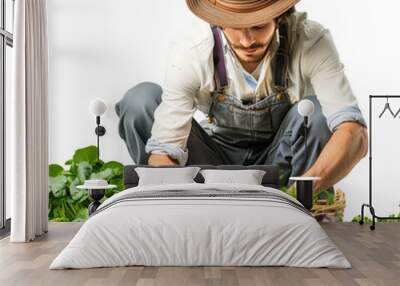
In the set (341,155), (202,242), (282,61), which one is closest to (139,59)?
(282,61)

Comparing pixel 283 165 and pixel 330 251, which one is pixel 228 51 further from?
pixel 330 251

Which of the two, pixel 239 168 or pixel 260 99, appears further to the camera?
pixel 260 99

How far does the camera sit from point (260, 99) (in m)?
7.39

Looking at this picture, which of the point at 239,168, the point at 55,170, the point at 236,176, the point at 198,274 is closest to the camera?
the point at 198,274

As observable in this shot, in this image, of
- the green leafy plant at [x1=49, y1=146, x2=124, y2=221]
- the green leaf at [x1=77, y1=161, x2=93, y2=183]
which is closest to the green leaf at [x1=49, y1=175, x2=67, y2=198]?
the green leafy plant at [x1=49, y1=146, x2=124, y2=221]

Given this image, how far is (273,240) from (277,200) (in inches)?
23.3

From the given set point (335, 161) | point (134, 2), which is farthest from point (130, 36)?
point (335, 161)

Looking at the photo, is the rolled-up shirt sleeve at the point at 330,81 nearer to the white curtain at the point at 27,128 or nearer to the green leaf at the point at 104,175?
the green leaf at the point at 104,175

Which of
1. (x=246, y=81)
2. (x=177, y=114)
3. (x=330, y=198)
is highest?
(x=246, y=81)

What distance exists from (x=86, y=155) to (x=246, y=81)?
7.29 ft

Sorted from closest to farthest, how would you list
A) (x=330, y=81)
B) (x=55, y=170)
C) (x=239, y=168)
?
1. (x=239, y=168)
2. (x=330, y=81)
3. (x=55, y=170)

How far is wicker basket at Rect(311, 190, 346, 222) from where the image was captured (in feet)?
24.6

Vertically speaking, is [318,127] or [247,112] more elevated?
[247,112]

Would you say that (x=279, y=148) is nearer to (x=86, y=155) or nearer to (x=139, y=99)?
(x=139, y=99)
